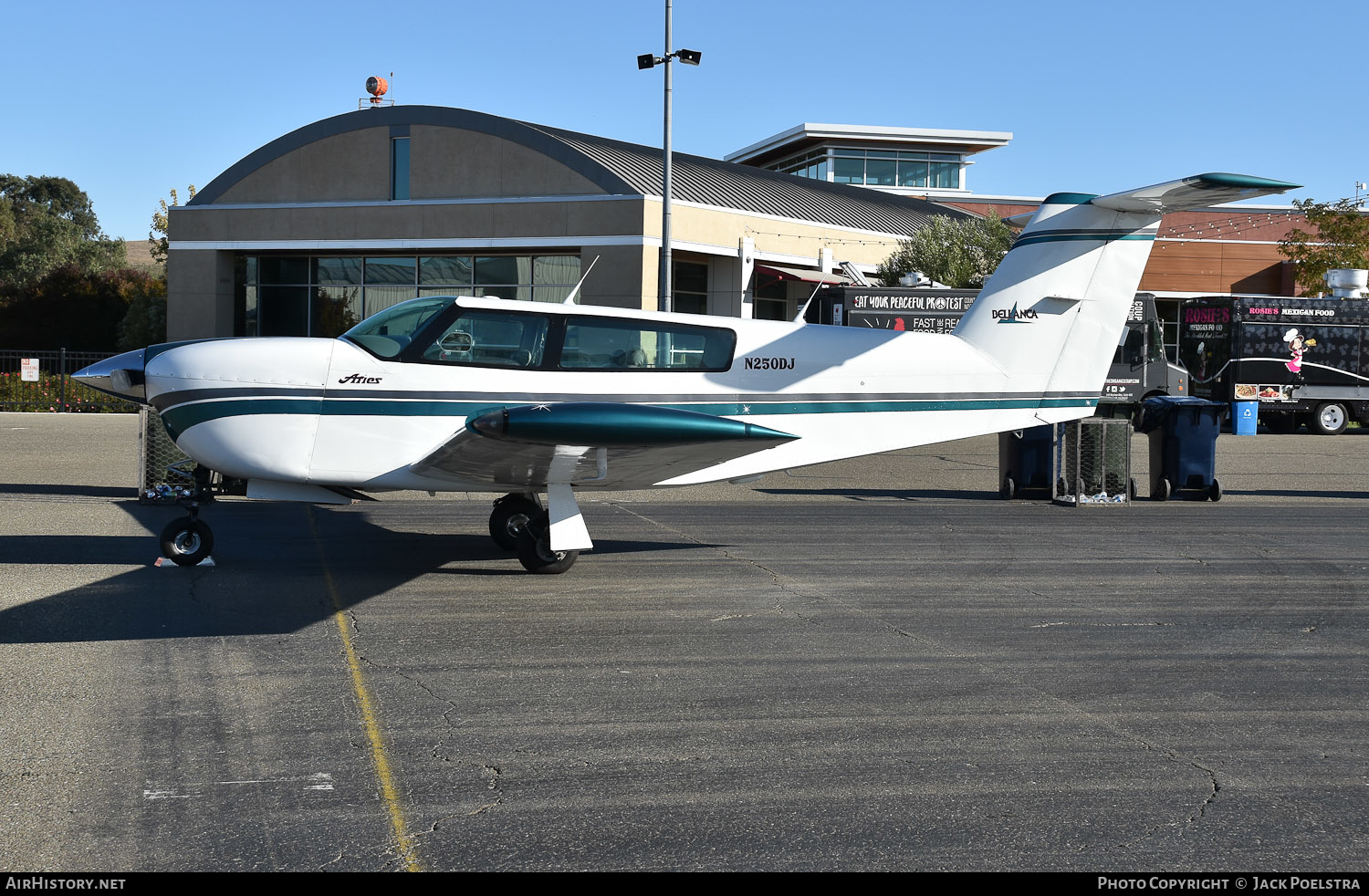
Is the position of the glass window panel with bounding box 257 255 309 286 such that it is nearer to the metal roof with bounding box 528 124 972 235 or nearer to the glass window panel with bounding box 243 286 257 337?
the glass window panel with bounding box 243 286 257 337

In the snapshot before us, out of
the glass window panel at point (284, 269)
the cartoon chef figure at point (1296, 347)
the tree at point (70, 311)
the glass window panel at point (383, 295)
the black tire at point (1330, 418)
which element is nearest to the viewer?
the cartoon chef figure at point (1296, 347)

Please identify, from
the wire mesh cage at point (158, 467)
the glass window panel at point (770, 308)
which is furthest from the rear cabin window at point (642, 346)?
the glass window panel at point (770, 308)

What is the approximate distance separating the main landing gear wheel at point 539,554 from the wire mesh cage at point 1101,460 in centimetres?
813

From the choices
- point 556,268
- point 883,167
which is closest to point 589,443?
point 556,268

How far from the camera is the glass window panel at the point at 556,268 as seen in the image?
120 ft

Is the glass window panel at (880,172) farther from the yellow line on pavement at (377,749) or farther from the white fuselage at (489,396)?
the yellow line on pavement at (377,749)

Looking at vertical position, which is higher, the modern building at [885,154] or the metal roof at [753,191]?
the modern building at [885,154]

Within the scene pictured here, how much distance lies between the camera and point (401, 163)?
3794cm

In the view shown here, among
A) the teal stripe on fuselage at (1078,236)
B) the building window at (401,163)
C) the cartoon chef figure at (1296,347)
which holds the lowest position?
the teal stripe on fuselage at (1078,236)

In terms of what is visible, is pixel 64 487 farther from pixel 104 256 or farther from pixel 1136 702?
pixel 104 256

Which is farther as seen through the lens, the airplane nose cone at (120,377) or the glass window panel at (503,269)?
the glass window panel at (503,269)

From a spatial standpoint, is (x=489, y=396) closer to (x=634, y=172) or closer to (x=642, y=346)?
(x=642, y=346)

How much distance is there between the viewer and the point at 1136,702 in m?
6.04

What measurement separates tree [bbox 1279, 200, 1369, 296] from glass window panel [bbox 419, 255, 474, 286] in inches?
1168
